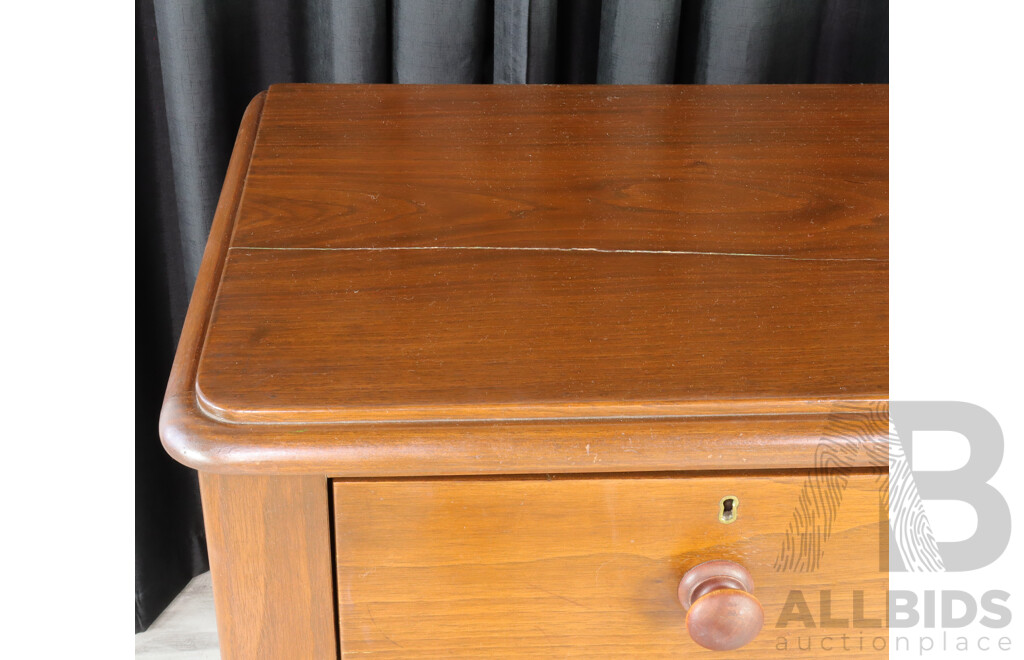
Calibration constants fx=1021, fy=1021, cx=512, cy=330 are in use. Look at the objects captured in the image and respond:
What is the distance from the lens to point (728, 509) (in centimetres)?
50

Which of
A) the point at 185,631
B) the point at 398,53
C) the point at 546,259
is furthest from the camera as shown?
the point at 185,631

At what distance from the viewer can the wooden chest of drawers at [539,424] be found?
465 millimetres

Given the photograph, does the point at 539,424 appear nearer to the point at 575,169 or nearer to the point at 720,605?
the point at 720,605

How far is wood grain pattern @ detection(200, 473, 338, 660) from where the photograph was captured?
48cm

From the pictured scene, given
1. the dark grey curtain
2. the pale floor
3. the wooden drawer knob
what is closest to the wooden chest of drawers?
the wooden drawer knob

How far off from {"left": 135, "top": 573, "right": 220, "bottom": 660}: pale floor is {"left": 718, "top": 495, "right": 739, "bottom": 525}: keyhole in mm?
889

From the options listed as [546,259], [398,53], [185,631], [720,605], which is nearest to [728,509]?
[720,605]

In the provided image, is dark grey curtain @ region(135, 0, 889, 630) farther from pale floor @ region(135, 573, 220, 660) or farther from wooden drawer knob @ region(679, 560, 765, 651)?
wooden drawer knob @ region(679, 560, 765, 651)

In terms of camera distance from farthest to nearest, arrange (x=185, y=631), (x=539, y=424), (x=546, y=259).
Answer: (x=185, y=631) → (x=546, y=259) → (x=539, y=424)

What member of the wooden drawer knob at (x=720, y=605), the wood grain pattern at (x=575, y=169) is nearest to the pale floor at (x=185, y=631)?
the wood grain pattern at (x=575, y=169)

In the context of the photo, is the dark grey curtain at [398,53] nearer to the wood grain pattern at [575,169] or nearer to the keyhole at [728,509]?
the wood grain pattern at [575,169]

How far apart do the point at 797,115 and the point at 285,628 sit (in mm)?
492

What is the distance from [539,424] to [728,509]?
112 mm
